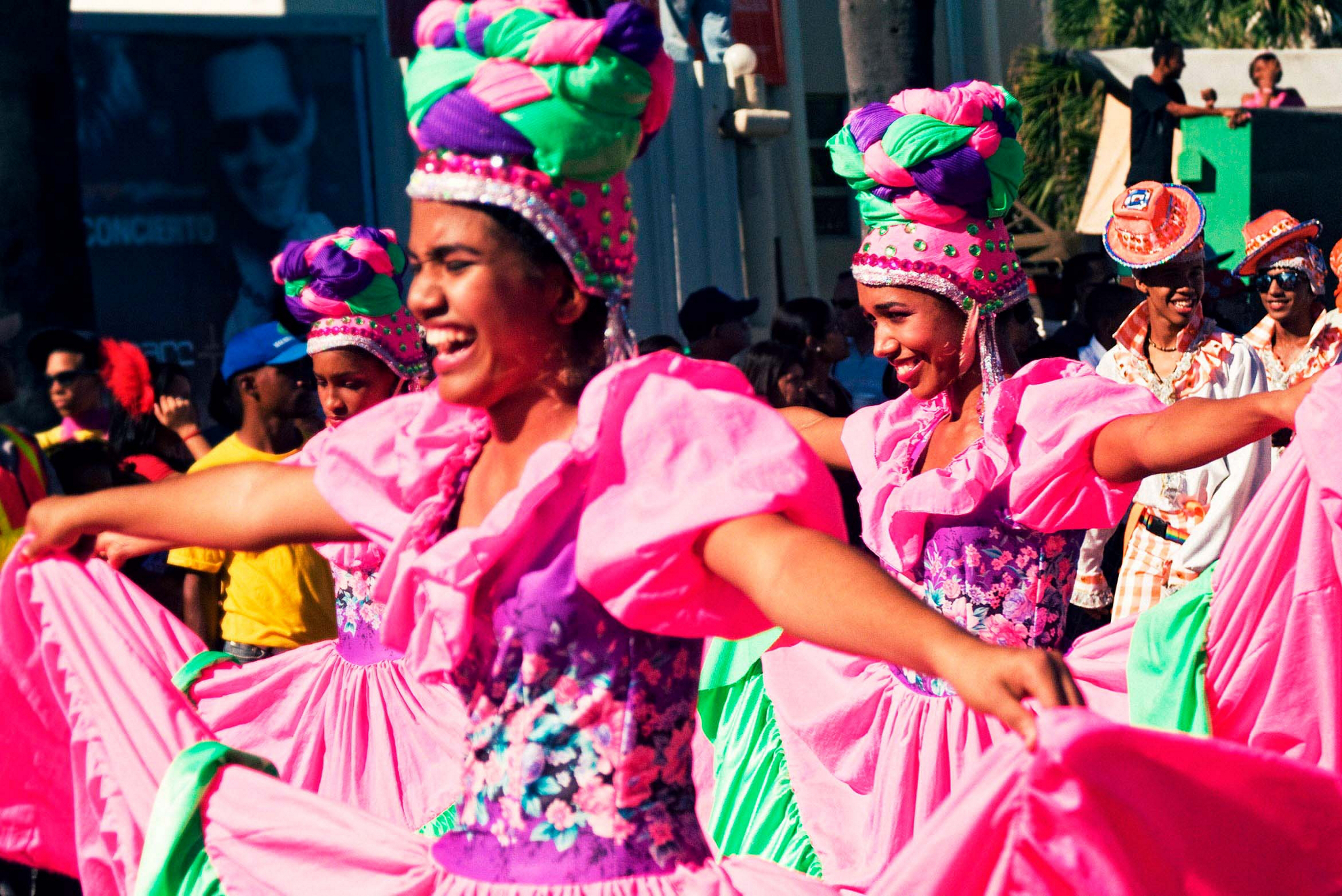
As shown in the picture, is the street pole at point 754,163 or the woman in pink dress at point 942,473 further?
the street pole at point 754,163

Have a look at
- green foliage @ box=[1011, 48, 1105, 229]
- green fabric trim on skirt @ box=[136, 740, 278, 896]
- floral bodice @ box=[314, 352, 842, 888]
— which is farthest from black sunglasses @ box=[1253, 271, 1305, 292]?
green foliage @ box=[1011, 48, 1105, 229]

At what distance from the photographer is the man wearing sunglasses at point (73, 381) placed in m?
7.12

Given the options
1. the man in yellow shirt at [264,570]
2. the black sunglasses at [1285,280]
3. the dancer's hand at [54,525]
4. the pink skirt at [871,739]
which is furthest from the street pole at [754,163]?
the dancer's hand at [54,525]

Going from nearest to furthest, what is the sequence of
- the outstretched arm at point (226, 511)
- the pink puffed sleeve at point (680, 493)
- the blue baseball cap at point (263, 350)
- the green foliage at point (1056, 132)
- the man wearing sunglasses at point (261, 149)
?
the pink puffed sleeve at point (680, 493) < the outstretched arm at point (226, 511) < the blue baseball cap at point (263, 350) < the man wearing sunglasses at point (261, 149) < the green foliage at point (1056, 132)

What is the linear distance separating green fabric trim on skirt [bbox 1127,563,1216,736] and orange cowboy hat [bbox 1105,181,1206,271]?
12.1 feet

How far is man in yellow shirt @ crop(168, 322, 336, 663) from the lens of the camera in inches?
214

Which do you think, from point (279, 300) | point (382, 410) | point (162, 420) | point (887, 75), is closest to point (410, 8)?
point (887, 75)

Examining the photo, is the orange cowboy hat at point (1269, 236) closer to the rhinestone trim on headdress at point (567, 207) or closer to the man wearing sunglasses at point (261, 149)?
the man wearing sunglasses at point (261, 149)

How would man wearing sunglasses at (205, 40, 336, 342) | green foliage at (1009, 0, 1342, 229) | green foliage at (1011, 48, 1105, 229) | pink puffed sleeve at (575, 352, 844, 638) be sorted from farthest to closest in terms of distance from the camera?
1. green foliage at (1009, 0, 1342, 229)
2. green foliage at (1011, 48, 1105, 229)
3. man wearing sunglasses at (205, 40, 336, 342)
4. pink puffed sleeve at (575, 352, 844, 638)

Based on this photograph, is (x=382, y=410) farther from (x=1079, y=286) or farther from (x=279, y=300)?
(x=1079, y=286)

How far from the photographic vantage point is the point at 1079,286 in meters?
10.3

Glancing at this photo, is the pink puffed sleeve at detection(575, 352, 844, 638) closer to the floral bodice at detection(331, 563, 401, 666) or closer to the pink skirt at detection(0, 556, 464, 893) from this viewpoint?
the pink skirt at detection(0, 556, 464, 893)

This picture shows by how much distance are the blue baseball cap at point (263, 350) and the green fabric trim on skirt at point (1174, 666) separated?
10.2 ft

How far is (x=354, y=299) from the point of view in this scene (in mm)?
5020
